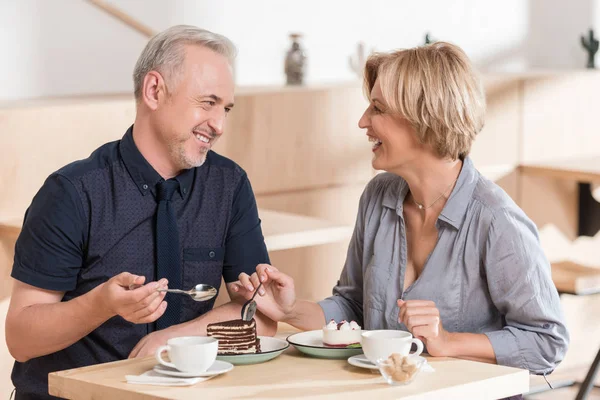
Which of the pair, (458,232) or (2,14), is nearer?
(458,232)

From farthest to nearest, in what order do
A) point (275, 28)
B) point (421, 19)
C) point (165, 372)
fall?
point (421, 19), point (275, 28), point (165, 372)

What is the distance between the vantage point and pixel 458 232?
7.58ft

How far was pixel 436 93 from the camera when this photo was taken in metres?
2.32

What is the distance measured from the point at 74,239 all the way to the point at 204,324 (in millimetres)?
335

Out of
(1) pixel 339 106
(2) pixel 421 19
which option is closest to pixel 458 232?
(1) pixel 339 106

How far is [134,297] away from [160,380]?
171 millimetres

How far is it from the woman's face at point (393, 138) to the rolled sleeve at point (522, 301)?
249 millimetres

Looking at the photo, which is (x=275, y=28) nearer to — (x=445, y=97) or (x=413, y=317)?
(x=445, y=97)

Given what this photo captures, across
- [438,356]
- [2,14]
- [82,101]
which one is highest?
[2,14]

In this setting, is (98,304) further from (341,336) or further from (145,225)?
(341,336)

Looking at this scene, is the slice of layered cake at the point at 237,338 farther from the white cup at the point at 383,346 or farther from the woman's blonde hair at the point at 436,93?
the woman's blonde hair at the point at 436,93

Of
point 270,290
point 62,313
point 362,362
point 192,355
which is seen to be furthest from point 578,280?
point 192,355

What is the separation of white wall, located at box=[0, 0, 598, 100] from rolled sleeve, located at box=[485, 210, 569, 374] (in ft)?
6.56

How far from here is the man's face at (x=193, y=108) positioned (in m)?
2.39
